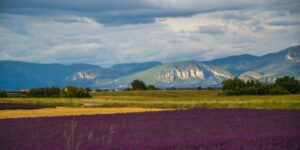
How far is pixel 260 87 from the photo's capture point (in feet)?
376

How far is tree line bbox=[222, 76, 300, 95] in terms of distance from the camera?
114m

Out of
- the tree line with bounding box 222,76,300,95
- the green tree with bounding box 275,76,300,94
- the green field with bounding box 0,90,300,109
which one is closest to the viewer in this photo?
the green field with bounding box 0,90,300,109

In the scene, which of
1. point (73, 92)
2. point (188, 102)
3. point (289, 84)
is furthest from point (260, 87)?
point (188, 102)

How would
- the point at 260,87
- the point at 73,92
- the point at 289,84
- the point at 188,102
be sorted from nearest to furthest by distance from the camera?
the point at 188,102
the point at 73,92
the point at 260,87
the point at 289,84

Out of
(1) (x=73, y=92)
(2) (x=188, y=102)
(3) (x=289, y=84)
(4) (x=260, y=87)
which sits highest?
(3) (x=289, y=84)

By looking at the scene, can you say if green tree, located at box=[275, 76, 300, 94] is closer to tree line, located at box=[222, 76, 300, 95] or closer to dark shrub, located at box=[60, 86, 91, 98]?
tree line, located at box=[222, 76, 300, 95]

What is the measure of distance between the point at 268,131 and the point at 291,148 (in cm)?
478

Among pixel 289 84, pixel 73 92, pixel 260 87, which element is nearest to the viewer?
pixel 73 92

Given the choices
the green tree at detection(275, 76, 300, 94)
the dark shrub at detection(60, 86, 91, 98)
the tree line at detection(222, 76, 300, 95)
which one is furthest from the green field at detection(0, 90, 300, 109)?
the green tree at detection(275, 76, 300, 94)

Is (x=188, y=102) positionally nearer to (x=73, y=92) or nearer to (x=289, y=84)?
(x=73, y=92)

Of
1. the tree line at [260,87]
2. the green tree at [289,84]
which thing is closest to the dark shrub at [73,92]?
the tree line at [260,87]

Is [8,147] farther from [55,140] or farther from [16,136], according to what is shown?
[16,136]

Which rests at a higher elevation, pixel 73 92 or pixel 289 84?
pixel 289 84

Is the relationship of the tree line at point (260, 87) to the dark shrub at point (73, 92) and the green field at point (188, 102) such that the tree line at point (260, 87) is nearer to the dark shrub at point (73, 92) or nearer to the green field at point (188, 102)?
the green field at point (188, 102)
